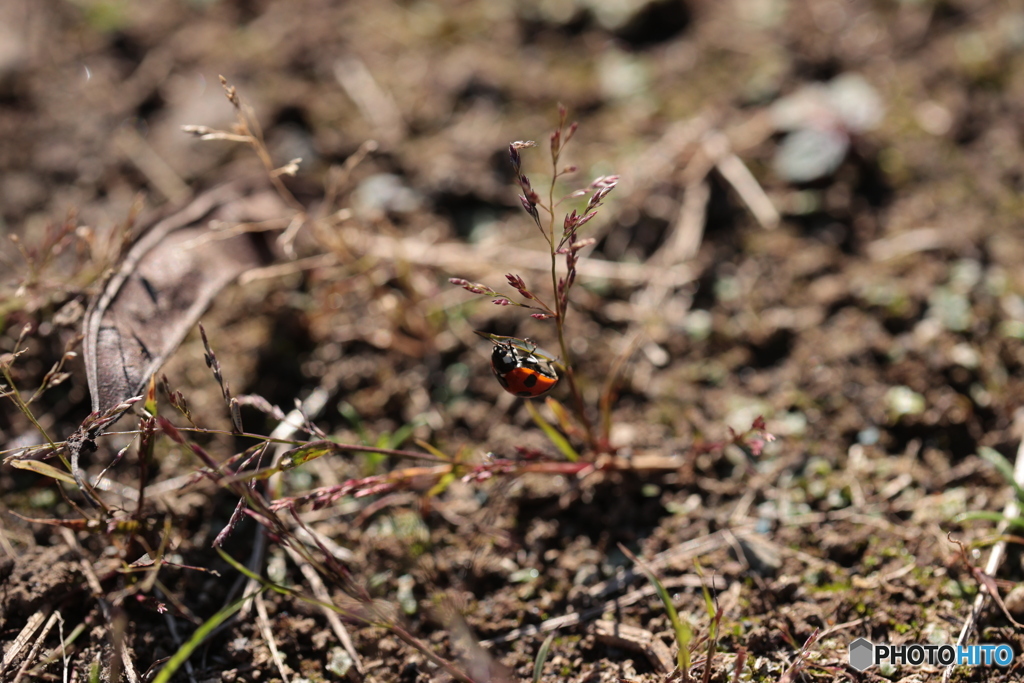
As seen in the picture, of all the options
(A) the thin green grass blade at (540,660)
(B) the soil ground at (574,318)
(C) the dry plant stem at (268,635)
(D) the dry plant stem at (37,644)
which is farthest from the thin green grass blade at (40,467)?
(A) the thin green grass blade at (540,660)

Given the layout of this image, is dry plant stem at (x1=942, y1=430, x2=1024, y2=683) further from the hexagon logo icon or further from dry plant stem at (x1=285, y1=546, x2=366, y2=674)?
dry plant stem at (x1=285, y1=546, x2=366, y2=674)

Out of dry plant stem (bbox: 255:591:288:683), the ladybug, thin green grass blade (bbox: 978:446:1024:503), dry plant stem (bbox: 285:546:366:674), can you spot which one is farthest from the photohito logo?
dry plant stem (bbox: 255:591:288:683)

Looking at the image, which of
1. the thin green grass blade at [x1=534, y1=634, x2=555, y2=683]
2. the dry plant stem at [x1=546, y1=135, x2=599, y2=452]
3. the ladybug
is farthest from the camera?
the ladybug

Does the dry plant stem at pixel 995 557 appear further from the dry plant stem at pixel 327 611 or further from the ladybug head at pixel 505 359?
the dry plant stem at pixel 327 611

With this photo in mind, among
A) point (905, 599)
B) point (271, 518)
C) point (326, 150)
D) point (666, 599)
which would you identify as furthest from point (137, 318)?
point (905, 599)

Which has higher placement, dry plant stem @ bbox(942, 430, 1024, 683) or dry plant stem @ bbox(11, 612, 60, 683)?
dry plant stem @ bbox(11, 612, 60, 683)

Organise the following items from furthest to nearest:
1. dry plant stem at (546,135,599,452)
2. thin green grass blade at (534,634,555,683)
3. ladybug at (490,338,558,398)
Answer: ladybug at (490,338,558,398) → thin green grass blade at (534,634,555,683) → dry plant stem at (546,135,599,452)

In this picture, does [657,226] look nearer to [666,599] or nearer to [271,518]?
[666,599]
